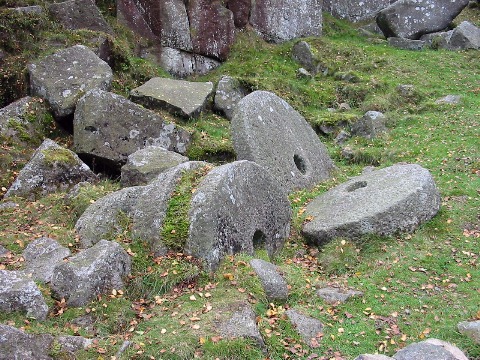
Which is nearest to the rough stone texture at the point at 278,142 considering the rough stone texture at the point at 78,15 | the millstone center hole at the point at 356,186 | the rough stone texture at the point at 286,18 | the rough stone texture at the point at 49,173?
the millstone center hole at the point at 356,186

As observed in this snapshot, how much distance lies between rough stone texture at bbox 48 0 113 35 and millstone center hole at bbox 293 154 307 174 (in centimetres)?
720

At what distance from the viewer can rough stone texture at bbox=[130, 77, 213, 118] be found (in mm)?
13078

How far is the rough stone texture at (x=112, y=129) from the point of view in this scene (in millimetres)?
10672

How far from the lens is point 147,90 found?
1338 cm

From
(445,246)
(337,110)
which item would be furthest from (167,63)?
(445,246)

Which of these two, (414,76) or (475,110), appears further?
(414,76)

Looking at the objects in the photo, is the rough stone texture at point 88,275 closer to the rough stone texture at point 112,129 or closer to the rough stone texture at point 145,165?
the rough stone texture at point 145,165

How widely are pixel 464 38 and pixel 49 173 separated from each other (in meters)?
16.3

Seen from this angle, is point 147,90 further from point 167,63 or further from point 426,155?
point 426,155

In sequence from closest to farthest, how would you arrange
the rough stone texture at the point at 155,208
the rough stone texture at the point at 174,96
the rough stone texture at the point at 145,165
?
the rough stone texture at the point at 155,208, the rough stone texture at the point at 145,165, the rough stone texture at the point at 174,96

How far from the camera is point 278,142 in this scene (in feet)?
34.7

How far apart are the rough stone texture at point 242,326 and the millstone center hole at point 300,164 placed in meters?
5.49

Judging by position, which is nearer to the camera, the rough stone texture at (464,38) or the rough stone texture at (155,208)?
the rough stone texture at (155,208)

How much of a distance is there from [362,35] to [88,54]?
12685 millimetres
